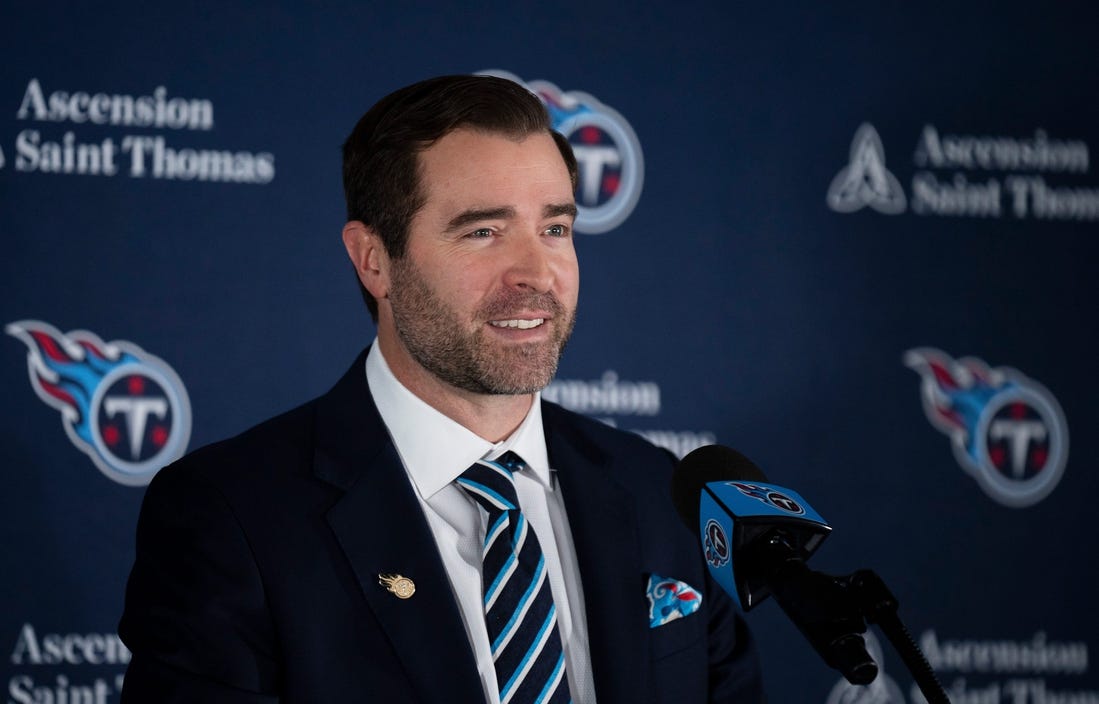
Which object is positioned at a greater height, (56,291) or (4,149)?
(4,149)

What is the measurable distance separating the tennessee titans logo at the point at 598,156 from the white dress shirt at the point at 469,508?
→ 1342 millimetres

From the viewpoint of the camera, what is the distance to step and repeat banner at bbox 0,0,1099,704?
314 centimetres

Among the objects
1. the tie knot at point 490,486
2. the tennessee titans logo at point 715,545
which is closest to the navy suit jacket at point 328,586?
the tie knot at point 490,486

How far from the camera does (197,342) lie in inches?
126

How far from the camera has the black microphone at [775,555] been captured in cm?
124

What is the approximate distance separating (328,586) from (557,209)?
0.71 meters

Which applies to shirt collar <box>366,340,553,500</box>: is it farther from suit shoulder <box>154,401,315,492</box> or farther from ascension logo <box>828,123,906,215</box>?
ascension logo <box>828,123,906,215</box>

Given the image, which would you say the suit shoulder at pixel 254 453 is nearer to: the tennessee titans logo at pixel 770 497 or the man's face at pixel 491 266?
the man's face at pixel 491 266

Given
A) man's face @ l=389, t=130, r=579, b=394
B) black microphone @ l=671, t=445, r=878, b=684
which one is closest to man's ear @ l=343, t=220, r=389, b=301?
man's face @ l=389, t=130, r=579, b=394

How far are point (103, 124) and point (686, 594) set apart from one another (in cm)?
191

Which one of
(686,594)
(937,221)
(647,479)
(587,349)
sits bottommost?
(686,594)

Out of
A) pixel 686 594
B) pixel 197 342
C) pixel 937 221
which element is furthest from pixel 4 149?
pixel 937 221

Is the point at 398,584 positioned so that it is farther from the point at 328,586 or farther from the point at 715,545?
the point at 715,545

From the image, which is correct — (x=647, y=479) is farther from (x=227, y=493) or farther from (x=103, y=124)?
Result: (x=103, y=124)
